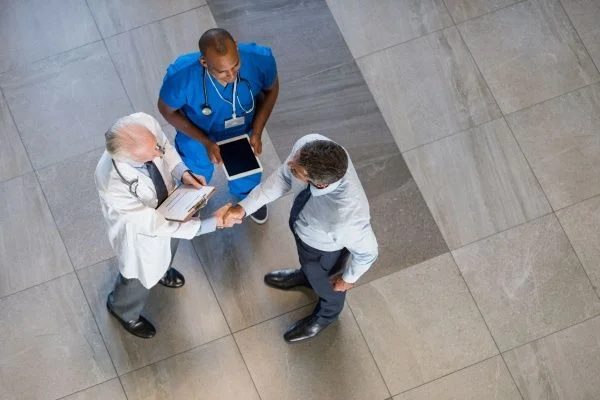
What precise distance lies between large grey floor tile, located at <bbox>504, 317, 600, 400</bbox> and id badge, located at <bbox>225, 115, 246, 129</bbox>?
1929 millimetres

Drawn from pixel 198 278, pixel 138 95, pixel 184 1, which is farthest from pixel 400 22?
pixel 198 278

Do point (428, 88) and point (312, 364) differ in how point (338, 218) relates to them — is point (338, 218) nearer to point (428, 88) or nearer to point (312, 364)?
point (312, 364)

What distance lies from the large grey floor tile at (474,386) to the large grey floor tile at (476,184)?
0.70 metres

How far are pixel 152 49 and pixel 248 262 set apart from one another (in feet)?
4.76

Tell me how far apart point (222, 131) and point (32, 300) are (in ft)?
4.91

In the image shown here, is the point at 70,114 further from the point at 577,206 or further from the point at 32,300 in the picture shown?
the point at 577,206

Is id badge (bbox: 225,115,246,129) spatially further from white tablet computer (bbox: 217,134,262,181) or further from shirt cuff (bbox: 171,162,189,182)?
shirt cuff (bbox: 171,162,189,182)

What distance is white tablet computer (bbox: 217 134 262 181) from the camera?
3195mm

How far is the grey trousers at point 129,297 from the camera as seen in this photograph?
342 centimetres

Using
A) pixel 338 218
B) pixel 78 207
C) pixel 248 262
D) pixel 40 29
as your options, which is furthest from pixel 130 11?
pixel 338 218

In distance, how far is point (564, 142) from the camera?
4.23 meters

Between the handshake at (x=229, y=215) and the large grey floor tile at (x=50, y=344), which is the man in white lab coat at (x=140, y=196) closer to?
the handshake at (x=229, y=215)

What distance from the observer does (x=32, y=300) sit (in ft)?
12.5

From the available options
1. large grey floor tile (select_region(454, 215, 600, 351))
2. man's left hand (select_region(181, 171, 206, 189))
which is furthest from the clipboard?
large grey floor tile (select_region(454, 215, 600, 351))
